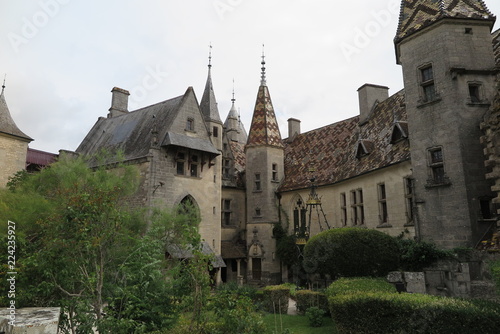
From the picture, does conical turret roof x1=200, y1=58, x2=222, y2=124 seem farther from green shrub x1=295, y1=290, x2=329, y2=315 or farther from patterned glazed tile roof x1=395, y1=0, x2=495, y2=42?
green shrub x1=295, y1=290, x2=329, y2=315

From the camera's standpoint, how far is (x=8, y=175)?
20.7 meters

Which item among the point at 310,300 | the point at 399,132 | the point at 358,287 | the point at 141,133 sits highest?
the point at 141,133

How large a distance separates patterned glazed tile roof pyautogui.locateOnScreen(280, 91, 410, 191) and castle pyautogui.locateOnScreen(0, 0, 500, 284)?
0.36ft

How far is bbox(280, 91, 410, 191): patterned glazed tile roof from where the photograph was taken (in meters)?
18.5

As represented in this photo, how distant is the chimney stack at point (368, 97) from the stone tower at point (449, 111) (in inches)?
320

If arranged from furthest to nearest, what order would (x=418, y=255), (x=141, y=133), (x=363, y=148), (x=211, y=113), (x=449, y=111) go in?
(x=211, y=113), (x=141, y=133), (x=363, y=148), (x=449, y=111), (x=418, y=255)

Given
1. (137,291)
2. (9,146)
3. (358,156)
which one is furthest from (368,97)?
(9,146)

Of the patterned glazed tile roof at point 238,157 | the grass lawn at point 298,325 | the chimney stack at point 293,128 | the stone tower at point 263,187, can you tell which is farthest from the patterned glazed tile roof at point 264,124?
the grass lawn at point 298,325

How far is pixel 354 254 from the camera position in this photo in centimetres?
1298

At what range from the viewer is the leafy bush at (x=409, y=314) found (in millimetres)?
7273

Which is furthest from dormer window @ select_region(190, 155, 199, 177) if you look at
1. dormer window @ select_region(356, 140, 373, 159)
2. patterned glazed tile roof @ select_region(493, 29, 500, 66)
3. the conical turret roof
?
patterned glazed tile roof @ select_region(493, 29, 500, 66)

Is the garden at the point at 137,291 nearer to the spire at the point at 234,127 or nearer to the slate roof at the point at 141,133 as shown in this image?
the slate roof at the point at 141,133

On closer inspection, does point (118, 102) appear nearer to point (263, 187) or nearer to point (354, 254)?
point (263, 187)

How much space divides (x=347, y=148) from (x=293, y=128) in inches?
320
